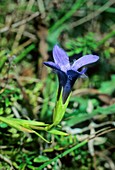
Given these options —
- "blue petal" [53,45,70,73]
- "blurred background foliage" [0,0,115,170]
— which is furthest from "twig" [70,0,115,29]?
"blue petal" [53,45,70,73]

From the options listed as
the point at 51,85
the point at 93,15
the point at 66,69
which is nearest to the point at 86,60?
the point at 66,69

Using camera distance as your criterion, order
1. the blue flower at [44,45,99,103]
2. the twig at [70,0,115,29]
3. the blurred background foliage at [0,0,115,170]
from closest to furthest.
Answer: the blue flower at [44,45,99,103] < the blurred background foliage at [0,0,115,170] < the twig at [70,0,115,29]

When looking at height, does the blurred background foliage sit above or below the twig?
below

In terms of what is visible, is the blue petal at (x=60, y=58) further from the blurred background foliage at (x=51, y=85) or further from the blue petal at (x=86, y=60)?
the blurred background foliage at (x=51, y=85)

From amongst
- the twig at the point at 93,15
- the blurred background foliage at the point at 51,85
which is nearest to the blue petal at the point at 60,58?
the blurred background foliage at the point at 51,85

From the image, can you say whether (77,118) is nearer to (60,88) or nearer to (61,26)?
(60,88)

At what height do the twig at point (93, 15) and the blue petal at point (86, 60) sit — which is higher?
the twig at point (93, 15)

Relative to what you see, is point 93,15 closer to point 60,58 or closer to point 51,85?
point 51,85

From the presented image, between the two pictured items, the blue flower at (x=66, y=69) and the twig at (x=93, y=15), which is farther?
the twig at (x=93, y=15)

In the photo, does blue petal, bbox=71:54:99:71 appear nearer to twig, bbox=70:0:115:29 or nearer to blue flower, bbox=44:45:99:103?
blue flower, bbox=44:45:99:103
